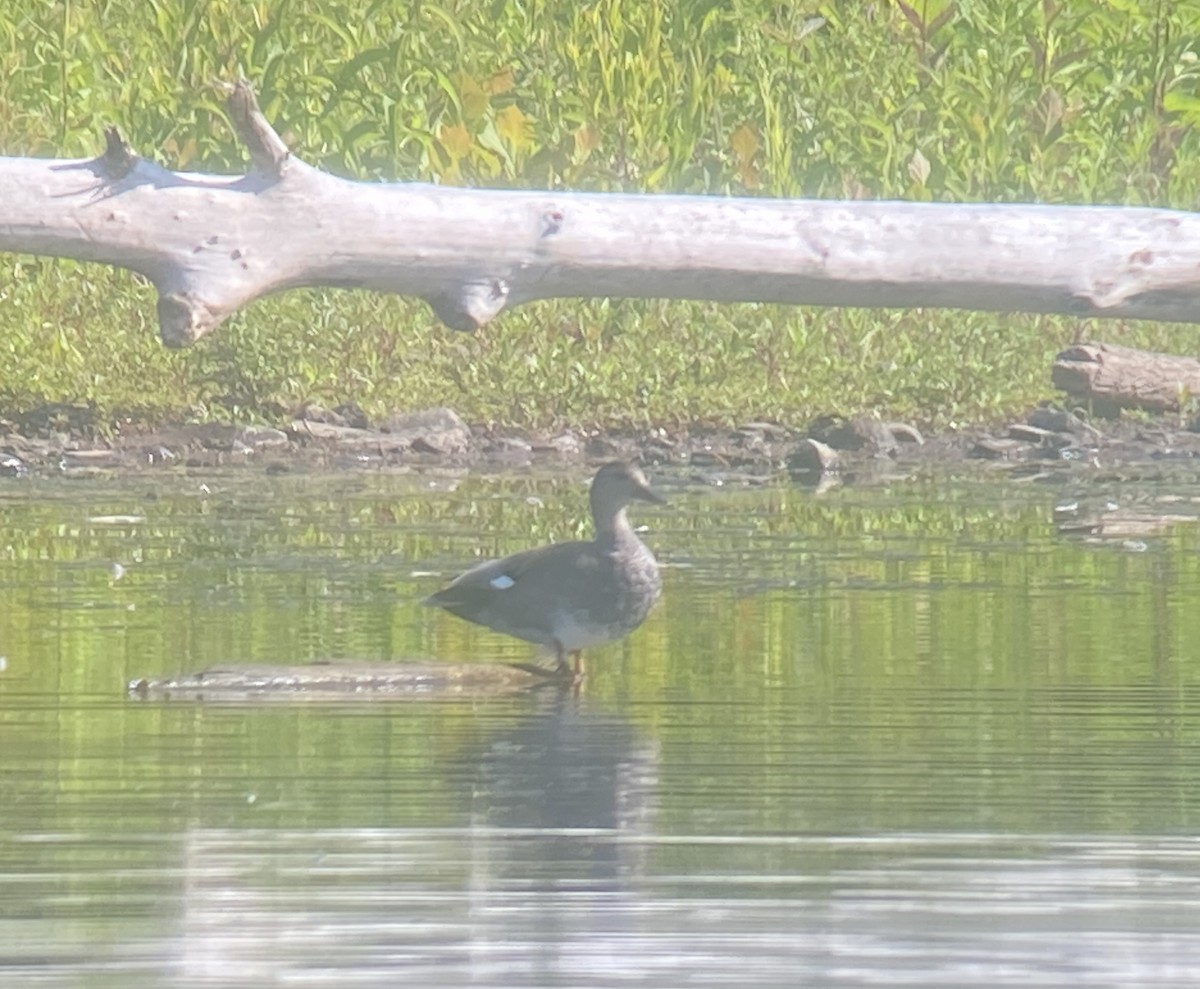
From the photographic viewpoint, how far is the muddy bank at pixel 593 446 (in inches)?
466

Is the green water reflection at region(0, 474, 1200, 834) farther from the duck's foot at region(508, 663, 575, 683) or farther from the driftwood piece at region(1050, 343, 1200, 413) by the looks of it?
the driftwood piece at region(1050, 343, 1200, 413)

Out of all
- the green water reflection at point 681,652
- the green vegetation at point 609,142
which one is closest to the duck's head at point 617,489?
the green water reflection at point 681,652

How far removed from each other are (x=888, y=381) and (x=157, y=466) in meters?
2.79

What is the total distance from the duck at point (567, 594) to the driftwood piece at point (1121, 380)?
5.02 m

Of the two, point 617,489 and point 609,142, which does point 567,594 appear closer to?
point 617,489

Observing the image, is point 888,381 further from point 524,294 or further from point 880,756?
point 880,756

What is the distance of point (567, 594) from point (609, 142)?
7064 millimetres

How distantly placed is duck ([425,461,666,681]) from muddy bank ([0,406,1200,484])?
3953 millimetres

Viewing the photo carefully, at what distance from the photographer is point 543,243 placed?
7.66 metres

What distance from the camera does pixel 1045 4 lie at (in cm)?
1521

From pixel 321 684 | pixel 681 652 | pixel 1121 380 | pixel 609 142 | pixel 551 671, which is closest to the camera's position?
pixel 321 684

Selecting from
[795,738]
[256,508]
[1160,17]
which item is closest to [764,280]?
[795,738]

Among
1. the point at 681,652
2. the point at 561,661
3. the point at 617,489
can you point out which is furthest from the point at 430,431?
the point at 561,661

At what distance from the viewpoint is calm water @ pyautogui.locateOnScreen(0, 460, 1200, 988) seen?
177 inches
